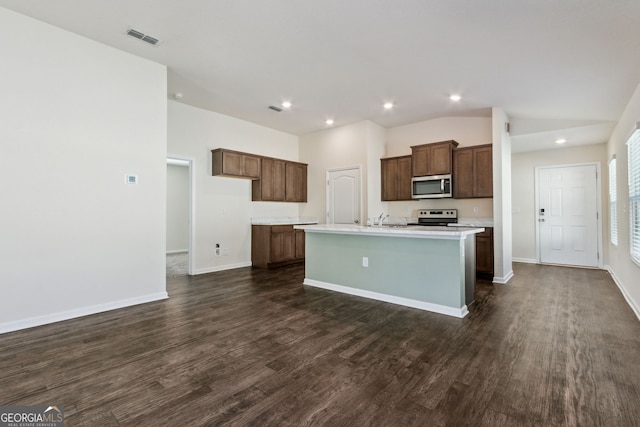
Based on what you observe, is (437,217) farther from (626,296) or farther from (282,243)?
(282,243)

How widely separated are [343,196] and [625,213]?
438 cm

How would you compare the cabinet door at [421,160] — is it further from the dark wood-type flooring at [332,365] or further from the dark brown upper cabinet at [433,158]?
the dark wood-type flooring at [332,365]

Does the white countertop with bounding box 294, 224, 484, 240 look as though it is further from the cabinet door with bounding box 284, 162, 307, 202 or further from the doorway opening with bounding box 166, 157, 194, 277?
the doorway opening with bounding box 166, 157, 194, 277

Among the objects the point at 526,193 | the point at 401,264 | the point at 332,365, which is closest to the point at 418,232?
the point at 401,264

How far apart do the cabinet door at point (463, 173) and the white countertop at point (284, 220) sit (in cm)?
314

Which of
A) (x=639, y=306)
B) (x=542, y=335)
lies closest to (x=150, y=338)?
(x=542, y=335)

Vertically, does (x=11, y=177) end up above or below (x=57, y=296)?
Answer: above

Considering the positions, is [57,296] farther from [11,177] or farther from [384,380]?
[384,380]

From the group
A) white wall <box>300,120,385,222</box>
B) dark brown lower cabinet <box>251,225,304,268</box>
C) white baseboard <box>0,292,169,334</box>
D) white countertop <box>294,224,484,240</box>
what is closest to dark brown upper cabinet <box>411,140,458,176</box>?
white wall <box>300,120,385,222</box>

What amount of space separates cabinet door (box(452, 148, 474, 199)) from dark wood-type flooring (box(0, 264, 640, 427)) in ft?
7.44

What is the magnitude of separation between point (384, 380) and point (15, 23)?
182 inches

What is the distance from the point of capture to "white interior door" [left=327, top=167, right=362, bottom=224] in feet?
20.5

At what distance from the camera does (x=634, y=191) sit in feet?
11.6

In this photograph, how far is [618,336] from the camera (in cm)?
271
